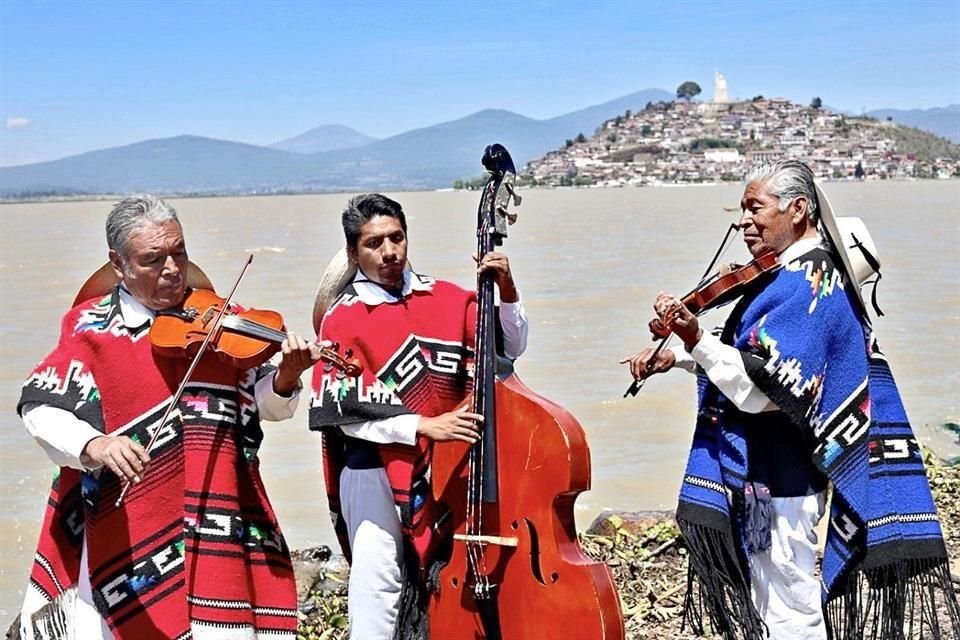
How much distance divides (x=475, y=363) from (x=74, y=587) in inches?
51.3

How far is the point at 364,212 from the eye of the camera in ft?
12.9

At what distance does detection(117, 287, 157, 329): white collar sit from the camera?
353cm

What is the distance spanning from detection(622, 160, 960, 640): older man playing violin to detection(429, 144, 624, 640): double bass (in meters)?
0.35

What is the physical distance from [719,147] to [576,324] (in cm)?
13976

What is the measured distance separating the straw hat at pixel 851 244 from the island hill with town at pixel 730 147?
113m

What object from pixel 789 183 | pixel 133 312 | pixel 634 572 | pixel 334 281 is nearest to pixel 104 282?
pixel 133 312

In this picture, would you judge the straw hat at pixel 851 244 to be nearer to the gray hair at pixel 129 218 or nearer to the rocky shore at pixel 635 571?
the rocky shore at pixel 635 571

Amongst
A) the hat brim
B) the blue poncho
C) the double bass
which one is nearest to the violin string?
the double bass

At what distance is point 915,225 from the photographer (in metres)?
38.3

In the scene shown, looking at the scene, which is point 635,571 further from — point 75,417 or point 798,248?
point 75,417

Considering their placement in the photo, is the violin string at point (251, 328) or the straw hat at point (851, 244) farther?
the straw hat at point (851, 244)

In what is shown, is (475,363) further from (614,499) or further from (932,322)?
(932,322)

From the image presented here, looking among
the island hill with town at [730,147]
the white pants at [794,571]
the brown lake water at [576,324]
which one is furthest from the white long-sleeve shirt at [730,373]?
the island hill with town at [730,147]

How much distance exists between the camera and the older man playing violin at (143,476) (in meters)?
3.48
